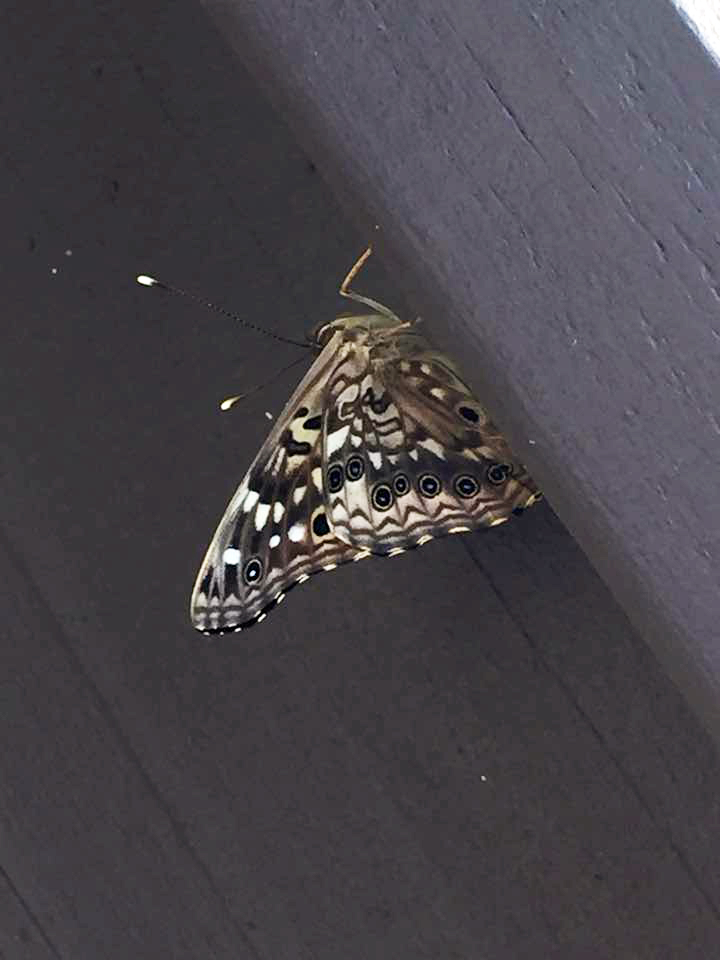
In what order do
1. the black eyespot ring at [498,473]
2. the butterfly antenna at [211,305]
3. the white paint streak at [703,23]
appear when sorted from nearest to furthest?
the white paint streak at [703,23]
the black eyespot ring at [498,473]
the butterfly antenna at [211,305]

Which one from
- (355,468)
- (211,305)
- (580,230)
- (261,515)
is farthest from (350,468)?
(580,230)

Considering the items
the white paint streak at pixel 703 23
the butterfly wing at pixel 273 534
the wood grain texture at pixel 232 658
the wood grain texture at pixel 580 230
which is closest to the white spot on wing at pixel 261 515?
the butterfly wing at pixel 273 534

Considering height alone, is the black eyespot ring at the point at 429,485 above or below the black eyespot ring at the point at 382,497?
below

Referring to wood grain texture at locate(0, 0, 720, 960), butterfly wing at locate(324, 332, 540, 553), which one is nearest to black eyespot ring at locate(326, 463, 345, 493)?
butterfly wing at locate(324, 332, 540, 553)

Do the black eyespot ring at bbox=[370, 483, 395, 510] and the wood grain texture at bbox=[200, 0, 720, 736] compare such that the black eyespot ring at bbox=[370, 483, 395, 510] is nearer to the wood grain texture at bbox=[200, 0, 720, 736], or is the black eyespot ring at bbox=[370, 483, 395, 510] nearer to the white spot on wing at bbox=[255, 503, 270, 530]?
the white spot on wing at bbox=[255, 503, 270, 530]

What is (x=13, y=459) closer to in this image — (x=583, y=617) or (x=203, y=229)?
(x=203, y=229)

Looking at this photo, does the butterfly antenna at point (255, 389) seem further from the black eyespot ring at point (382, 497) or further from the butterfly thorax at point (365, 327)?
the black eyespot ring at point (382, 497)

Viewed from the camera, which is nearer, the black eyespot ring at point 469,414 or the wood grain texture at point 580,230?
the wood grain texture at point 580,230
